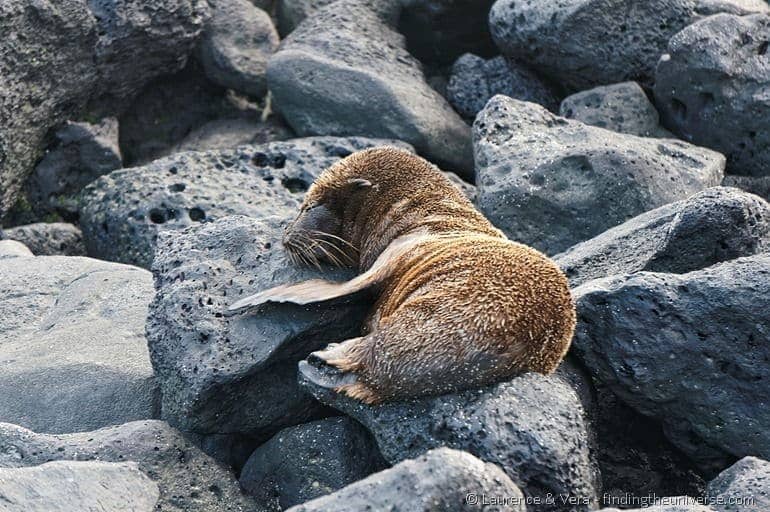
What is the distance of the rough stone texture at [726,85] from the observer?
355 inches

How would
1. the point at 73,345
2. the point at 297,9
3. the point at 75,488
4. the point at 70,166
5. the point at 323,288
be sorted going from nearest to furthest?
the point at 75,488
the point at 323,288
the point at 73,345
the point at 70,166
the point at 297,9

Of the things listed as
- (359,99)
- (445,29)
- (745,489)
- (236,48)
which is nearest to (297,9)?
(236,48)

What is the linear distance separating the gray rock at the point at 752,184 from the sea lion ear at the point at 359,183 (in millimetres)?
3674

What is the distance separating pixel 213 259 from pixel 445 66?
5.61 metres

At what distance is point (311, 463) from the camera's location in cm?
565

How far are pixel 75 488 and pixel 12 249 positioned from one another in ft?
12.9

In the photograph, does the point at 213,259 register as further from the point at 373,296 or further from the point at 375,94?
the point at 375,94

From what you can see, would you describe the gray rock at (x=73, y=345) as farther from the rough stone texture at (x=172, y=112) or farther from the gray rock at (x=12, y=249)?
the rough stone texture at (x=172, y=112)

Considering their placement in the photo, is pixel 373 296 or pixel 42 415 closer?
pixel 373 296

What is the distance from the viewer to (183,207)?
8.35 metres

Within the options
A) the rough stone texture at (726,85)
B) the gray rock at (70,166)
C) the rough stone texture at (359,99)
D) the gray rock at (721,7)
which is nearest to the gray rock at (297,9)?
the rough stone texture at (359,99)

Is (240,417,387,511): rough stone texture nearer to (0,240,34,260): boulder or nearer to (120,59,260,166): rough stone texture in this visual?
(0,240,34,260): boulder

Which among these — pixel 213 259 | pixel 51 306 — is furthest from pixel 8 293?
pixel 213 259

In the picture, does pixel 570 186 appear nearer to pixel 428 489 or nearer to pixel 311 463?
pixel 311 463
